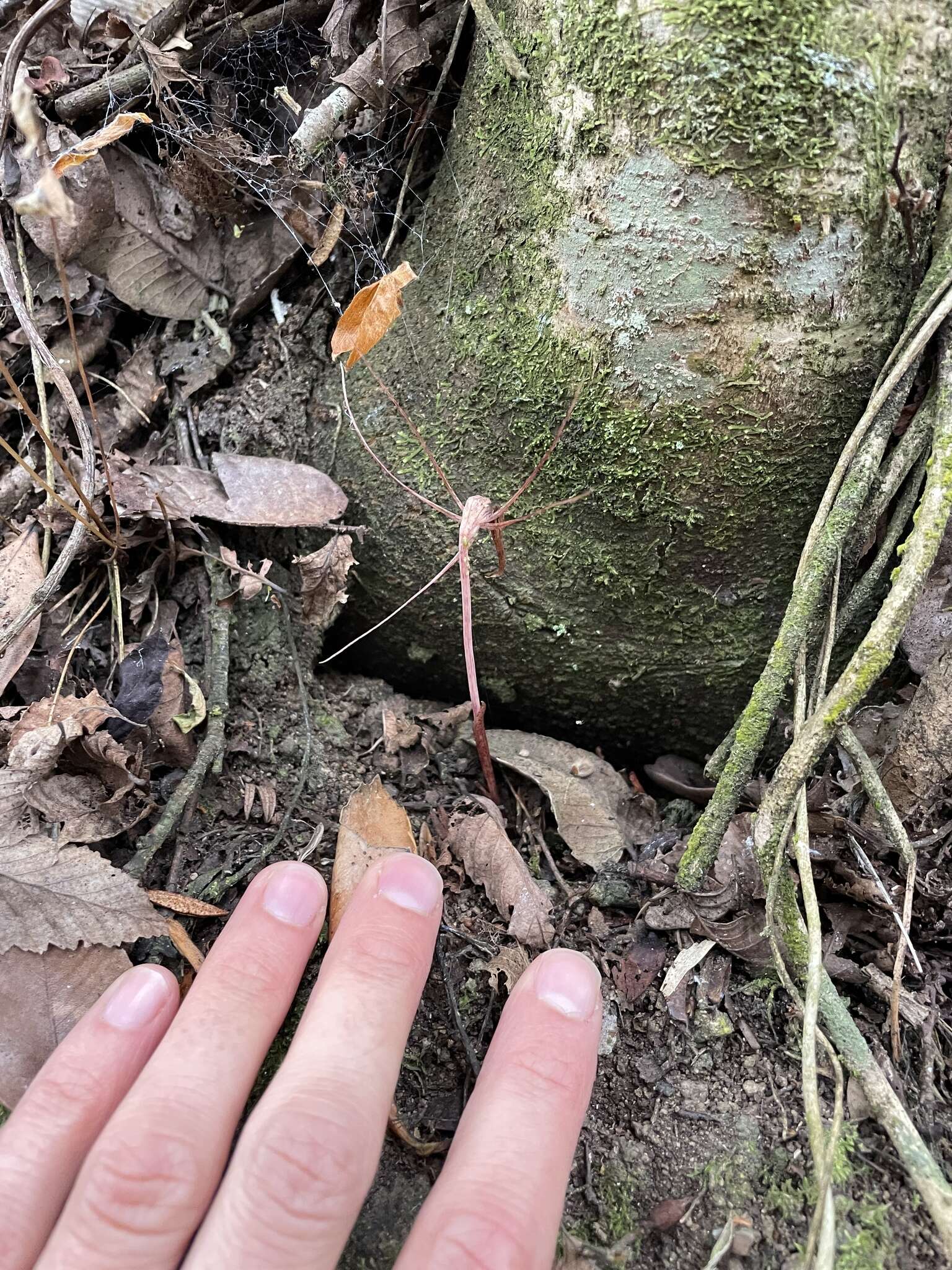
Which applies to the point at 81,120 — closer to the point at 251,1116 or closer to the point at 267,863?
the point at 267,863

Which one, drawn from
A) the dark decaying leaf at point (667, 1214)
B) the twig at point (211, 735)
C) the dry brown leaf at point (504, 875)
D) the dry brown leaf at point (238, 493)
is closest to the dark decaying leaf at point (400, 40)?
the dry brown leaf at point (238, 493)

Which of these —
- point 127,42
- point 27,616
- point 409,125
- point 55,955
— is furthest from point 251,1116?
point 127,42

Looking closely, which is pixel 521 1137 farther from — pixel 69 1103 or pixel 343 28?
pixel 343 28

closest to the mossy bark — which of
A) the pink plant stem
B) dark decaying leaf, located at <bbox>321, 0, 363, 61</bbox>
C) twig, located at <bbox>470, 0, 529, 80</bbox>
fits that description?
twig, located at <bbox>470, 0, 529, 80</bbox>

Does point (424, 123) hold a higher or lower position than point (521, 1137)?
higher

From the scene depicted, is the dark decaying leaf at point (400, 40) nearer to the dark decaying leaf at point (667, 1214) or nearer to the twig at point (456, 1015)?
the twig at point (456, 1015)

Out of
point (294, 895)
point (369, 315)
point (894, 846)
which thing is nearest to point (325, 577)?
point (369, 315)

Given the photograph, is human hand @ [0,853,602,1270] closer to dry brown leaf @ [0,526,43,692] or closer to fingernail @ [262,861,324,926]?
fingernail @ [262,861,324,926]
